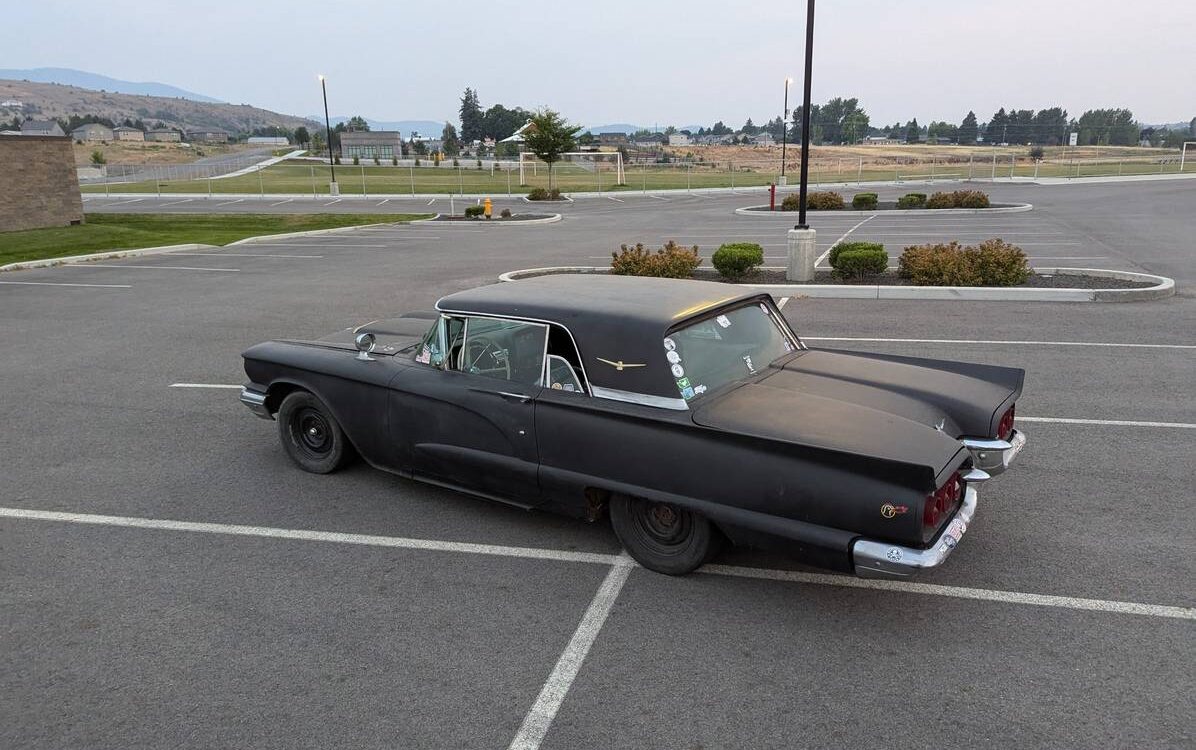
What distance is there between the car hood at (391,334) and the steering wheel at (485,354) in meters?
0.84

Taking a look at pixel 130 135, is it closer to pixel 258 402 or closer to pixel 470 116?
pixel 470 116

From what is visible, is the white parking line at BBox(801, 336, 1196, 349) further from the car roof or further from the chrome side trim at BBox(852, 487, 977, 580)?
the chrome side trim at BBox(852, 487, 977, 580)

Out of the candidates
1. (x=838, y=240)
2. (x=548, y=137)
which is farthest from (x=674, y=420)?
(x=548, y=137)

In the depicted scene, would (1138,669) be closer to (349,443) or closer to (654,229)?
(349,443)

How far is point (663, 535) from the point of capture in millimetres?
4434

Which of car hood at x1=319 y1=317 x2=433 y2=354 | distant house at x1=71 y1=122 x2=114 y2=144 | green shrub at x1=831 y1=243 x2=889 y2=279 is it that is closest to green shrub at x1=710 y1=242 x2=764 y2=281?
green shrub at x1=831 y1=243 x2=889 y2=279

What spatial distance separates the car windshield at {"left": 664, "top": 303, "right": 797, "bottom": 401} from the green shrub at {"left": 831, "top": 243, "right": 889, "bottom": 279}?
862cm

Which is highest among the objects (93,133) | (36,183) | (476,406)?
(93,133)

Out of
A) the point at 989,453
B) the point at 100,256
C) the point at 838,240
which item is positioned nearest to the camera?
the point at 989,453

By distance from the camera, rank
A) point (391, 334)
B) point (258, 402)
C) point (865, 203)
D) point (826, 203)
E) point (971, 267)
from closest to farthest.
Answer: point (258, 402) → point (391, 334) → point (971, 267) → point (865, 203) → point (826, 203)

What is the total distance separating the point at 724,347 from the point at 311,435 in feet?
10.3

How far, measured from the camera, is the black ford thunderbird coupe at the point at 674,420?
3750 millimetres

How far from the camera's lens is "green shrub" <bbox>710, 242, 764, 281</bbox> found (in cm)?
1369

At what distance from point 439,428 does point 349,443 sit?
1.15 m
